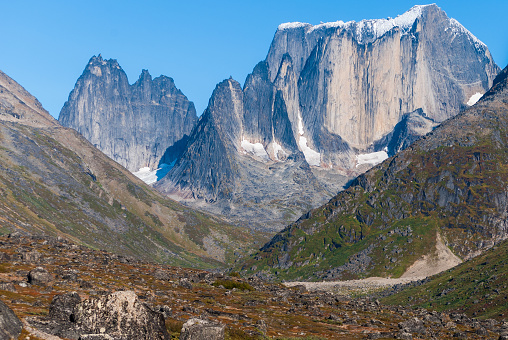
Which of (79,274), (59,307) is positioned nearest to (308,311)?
(79,274)

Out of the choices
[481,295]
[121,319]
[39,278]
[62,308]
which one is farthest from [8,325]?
[481,295]

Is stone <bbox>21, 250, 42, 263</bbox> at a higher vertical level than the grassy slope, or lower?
higher

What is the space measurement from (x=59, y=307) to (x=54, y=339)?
8792 mm

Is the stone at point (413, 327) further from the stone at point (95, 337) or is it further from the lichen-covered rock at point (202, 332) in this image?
the stone at point (95, 337)

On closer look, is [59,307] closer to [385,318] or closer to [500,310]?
[385,318]

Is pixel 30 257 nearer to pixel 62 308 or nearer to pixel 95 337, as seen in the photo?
pixel 62 308

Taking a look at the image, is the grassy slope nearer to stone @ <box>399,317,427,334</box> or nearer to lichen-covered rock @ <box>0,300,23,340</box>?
stone @ <box>399,317,427,334</box>

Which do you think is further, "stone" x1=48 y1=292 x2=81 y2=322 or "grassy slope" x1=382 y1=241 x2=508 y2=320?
"grassy slope" x1=382 y1=241 x2=508 y2=320

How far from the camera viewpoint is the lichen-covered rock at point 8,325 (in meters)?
33.7

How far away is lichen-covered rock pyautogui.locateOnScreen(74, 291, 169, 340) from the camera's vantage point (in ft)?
123

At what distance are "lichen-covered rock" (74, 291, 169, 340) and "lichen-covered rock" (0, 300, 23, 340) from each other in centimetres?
424

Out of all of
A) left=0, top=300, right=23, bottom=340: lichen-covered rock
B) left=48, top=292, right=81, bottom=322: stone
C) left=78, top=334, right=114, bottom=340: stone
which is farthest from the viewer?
left=48, top=292, right=81, bottom=322: stone

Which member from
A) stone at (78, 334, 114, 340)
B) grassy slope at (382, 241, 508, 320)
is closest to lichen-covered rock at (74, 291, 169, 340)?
stone at (78, 334, 114, 340)

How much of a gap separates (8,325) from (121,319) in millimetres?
6939
